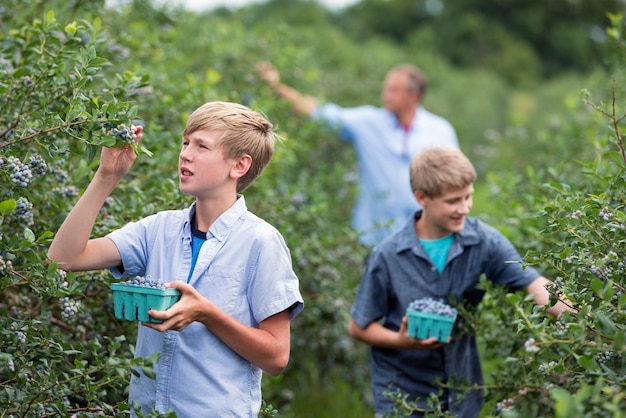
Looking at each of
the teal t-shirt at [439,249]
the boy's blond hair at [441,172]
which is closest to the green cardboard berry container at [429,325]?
the teal t-shirt at [439,249]

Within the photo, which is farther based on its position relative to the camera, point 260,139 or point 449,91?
point 449,91

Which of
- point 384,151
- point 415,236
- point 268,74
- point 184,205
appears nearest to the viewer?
point 184,205

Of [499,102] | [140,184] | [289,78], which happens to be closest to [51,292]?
[140,184]

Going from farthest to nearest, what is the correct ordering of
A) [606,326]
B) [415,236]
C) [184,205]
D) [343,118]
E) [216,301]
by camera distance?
1. [343,118]
2. [415,236]
3. [184,205]
4. [216,301]
5. [606,326]

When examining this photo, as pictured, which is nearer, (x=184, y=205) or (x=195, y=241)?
(x=195, y=241)

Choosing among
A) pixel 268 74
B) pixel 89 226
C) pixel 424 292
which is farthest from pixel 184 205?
pixel 268 74

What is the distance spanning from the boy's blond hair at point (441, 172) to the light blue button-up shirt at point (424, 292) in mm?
175

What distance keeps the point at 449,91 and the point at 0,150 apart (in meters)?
14.7

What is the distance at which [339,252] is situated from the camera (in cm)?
500

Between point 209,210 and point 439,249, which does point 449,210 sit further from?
point 209,210

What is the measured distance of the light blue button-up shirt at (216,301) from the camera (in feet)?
7.79

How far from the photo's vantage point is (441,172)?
3.44m

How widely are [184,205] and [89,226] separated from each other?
74 centimetres

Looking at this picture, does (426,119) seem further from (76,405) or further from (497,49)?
(497,49)
